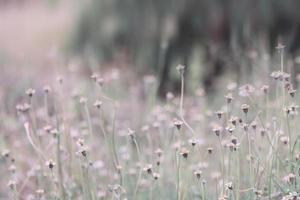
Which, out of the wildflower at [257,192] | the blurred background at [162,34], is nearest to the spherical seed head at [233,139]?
the wildflower at [257,192]

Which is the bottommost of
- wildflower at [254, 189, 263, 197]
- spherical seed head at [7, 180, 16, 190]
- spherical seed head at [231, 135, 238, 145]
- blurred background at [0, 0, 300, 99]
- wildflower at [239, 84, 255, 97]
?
wildflower at [254, 189, 263, 197]

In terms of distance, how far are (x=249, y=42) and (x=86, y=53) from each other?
2.95m

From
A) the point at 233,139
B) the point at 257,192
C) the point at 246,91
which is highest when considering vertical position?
the point at 246,91

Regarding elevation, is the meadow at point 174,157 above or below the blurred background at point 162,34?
below

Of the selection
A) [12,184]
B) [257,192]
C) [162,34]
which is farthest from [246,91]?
[162,34]

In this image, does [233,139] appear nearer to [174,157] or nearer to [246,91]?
[246,91]

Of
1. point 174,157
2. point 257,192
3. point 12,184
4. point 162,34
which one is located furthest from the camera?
point 162,34

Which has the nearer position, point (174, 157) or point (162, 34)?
point (174, 157)

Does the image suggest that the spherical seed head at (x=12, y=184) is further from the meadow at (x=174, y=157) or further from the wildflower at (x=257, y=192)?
the wildflower at (x=257, y=192)

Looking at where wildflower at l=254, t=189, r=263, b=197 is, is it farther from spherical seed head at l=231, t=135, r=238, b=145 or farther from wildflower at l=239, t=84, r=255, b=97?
wildflower at l=239, t=84, r=255, b=97

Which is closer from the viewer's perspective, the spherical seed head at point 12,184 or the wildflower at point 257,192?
the wildflower at point 257,192

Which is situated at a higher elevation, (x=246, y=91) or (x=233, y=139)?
(x=246, y=91)

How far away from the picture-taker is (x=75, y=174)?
3.21m

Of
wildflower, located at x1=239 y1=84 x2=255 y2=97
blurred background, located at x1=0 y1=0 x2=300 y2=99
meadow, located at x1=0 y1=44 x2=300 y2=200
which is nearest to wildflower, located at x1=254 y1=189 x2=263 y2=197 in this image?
meadow, located at x1=0 y1=44 x2=300 y2=200
